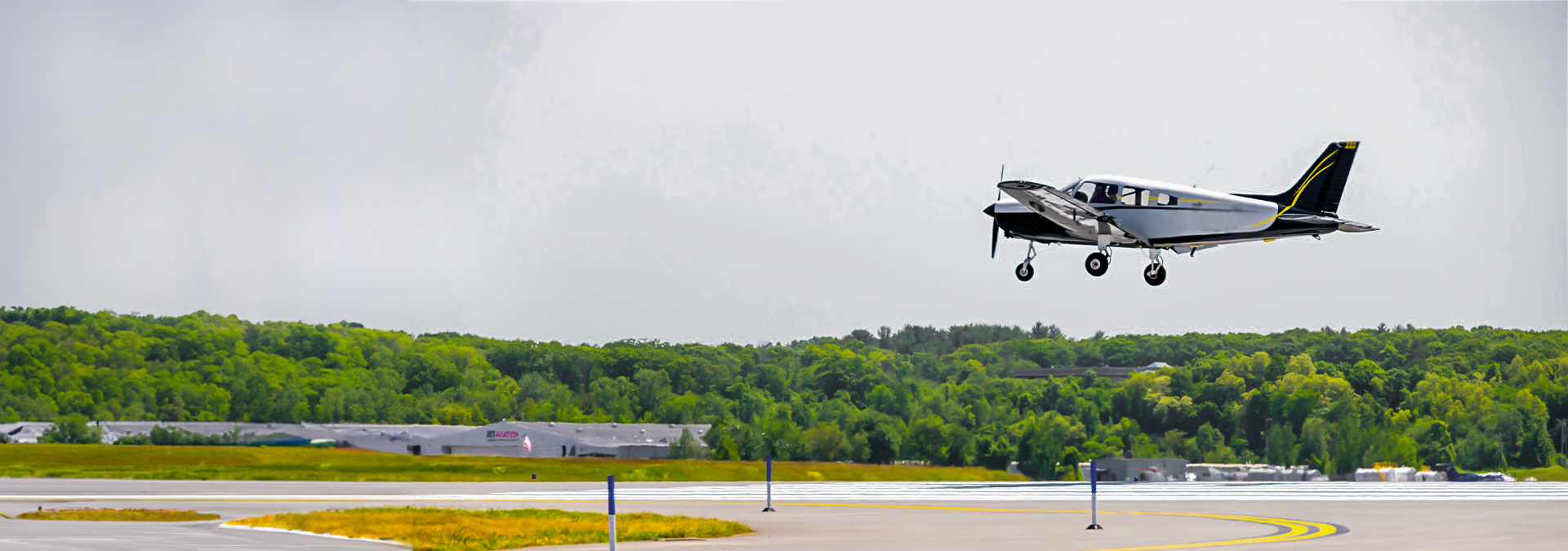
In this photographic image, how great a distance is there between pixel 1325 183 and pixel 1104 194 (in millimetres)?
4626

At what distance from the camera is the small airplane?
32.1 meters

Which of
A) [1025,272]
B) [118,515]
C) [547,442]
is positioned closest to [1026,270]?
[1025,272]

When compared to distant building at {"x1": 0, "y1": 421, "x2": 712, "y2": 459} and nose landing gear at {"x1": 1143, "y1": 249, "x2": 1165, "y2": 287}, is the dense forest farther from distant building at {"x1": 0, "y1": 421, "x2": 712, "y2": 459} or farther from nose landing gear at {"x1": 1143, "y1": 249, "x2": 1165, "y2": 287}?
nose landing gear at {"x1": 1143, "y1": 249, "x2": 1165, "y2": 287}

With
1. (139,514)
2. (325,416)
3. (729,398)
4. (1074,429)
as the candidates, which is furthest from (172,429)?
(139,514)

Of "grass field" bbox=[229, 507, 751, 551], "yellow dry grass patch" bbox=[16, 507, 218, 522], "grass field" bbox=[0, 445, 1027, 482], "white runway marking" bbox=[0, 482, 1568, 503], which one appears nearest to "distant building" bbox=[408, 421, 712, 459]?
"grass field" bbox=[0, 445, 1027, 482]

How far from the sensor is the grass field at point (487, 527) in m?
32.5

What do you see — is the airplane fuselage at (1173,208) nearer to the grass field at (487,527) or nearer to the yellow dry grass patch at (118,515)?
the grass field at (487,527)

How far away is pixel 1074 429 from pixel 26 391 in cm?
11270

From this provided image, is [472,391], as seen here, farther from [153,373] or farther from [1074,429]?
[1074,429]

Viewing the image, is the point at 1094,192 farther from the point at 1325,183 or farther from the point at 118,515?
the point at 118,515

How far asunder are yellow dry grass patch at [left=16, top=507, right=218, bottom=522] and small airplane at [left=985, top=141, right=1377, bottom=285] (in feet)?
79.7

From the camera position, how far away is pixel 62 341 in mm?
181875

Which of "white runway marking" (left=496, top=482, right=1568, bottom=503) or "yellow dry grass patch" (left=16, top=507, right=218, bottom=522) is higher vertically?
"yellow dry grass patch" (left=16, top=507, right=218, bottom=522)

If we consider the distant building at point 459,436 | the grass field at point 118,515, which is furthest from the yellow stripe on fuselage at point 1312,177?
the distant building at point 459,436
